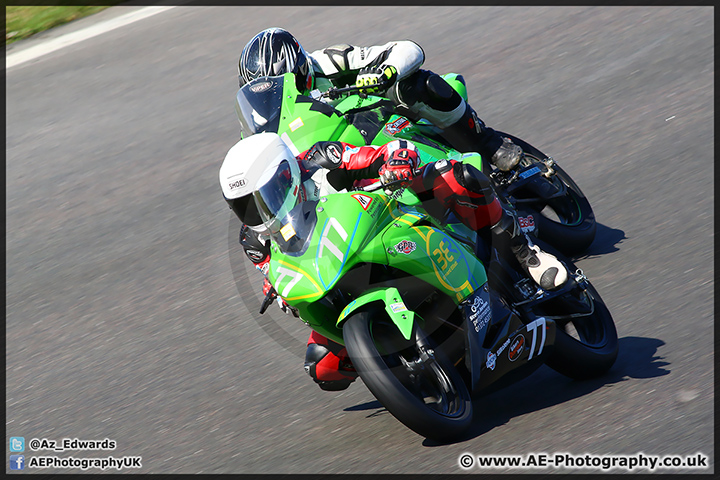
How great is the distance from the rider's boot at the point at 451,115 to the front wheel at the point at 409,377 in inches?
83.1

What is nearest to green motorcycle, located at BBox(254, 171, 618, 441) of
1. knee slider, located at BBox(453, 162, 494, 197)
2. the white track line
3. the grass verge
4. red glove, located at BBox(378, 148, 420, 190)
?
red glove, located at BBox(378, 148, 420, 190)

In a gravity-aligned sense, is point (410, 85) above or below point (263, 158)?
below

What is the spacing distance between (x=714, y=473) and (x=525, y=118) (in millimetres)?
4737

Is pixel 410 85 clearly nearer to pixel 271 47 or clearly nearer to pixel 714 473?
pixel 271 47

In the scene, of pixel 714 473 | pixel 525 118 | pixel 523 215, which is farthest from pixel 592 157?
pixel 714 473

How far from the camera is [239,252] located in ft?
22.3

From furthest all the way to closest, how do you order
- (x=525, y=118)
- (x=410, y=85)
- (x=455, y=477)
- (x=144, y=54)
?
(x=144, y=54) → (x=525, y=118) → (x=410, y=85) → (x=455, y=477)

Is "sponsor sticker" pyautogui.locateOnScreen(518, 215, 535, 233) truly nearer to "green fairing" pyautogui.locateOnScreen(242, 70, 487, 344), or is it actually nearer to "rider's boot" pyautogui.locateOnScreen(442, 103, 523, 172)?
"rider's boot" pyautogui.locateOnScreen(442, 103, 523, 172)

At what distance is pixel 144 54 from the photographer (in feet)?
33.2

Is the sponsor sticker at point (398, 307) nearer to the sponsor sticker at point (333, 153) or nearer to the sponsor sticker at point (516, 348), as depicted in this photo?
the sponsor sticker at point (516, 348)

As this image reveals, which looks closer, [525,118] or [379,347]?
[379,347]

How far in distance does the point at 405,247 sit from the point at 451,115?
1951 millimetres

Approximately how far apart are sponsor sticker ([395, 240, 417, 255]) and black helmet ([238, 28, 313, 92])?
1860mm

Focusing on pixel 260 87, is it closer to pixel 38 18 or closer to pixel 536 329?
pixel 536 329
